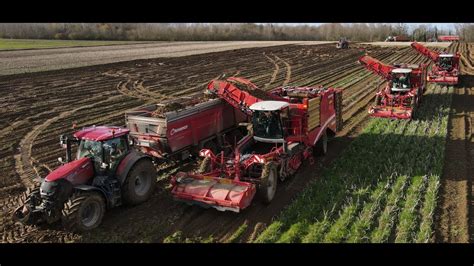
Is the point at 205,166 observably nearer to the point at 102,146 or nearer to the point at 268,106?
the point at 268,106

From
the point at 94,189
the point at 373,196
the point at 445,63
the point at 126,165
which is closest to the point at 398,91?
the point at 445,63

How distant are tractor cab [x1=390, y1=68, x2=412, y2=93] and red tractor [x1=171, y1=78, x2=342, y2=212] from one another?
714 centimetres

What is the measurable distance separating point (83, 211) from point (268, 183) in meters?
4.42

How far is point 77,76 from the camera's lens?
107ft

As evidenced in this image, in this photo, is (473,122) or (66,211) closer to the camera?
(66,211)

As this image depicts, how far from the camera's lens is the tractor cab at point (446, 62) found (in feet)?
94.6

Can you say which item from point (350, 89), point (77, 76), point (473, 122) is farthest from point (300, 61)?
point (473, 122)

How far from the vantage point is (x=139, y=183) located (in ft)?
35.1

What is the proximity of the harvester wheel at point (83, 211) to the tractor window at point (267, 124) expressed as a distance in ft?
16.6

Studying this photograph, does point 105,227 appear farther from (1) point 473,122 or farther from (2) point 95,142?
(1) point 473,122

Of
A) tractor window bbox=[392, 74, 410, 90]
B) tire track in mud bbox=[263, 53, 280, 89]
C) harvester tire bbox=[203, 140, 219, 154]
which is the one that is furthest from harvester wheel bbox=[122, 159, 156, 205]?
tire track in mud bbox=[263, 53, 280, 89]

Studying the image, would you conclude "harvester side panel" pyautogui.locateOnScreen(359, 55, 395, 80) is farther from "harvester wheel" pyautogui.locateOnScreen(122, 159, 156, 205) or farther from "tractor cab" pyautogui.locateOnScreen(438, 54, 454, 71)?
"harvester wheel" pyautogui.locateOnScreen(122, 159, 156, 205)

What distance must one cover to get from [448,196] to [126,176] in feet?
27.1

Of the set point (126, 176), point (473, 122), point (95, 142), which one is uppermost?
point (95, 142)
